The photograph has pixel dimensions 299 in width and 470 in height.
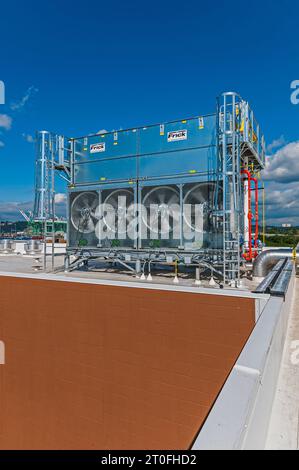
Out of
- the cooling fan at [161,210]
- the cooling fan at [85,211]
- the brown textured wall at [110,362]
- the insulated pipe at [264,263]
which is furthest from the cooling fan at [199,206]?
the brown textured wall at [110,362]

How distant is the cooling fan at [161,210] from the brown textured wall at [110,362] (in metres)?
3.21

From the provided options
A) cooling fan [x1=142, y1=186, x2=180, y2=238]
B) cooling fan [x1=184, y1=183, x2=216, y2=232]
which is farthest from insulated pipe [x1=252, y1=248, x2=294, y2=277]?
cooling fan [x1=142, y1=186, x2=180, y2=238]

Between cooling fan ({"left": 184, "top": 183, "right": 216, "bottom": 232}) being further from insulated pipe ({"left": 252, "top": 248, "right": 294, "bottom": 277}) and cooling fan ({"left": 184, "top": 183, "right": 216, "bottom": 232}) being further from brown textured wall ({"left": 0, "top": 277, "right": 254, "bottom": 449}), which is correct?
brown textured wall ({"left": 0, "top": 277, "right": 254, "bottom": 449})

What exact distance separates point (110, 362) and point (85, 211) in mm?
5568

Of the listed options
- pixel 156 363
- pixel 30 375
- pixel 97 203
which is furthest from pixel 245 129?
pixel 30 375

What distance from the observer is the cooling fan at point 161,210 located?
8.73m

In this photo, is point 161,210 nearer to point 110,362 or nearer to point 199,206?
point 199,206

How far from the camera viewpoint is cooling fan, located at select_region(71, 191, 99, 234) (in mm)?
9961

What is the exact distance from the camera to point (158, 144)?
8.82 meters

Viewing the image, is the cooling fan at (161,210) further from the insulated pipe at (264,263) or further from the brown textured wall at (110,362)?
the brown textured wall at (110,362)

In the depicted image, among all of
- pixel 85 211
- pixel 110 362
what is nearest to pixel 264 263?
pixel 110 362

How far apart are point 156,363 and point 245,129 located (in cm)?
641

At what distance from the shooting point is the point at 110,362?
5887 millimetres

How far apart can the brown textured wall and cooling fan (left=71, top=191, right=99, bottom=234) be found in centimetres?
316
